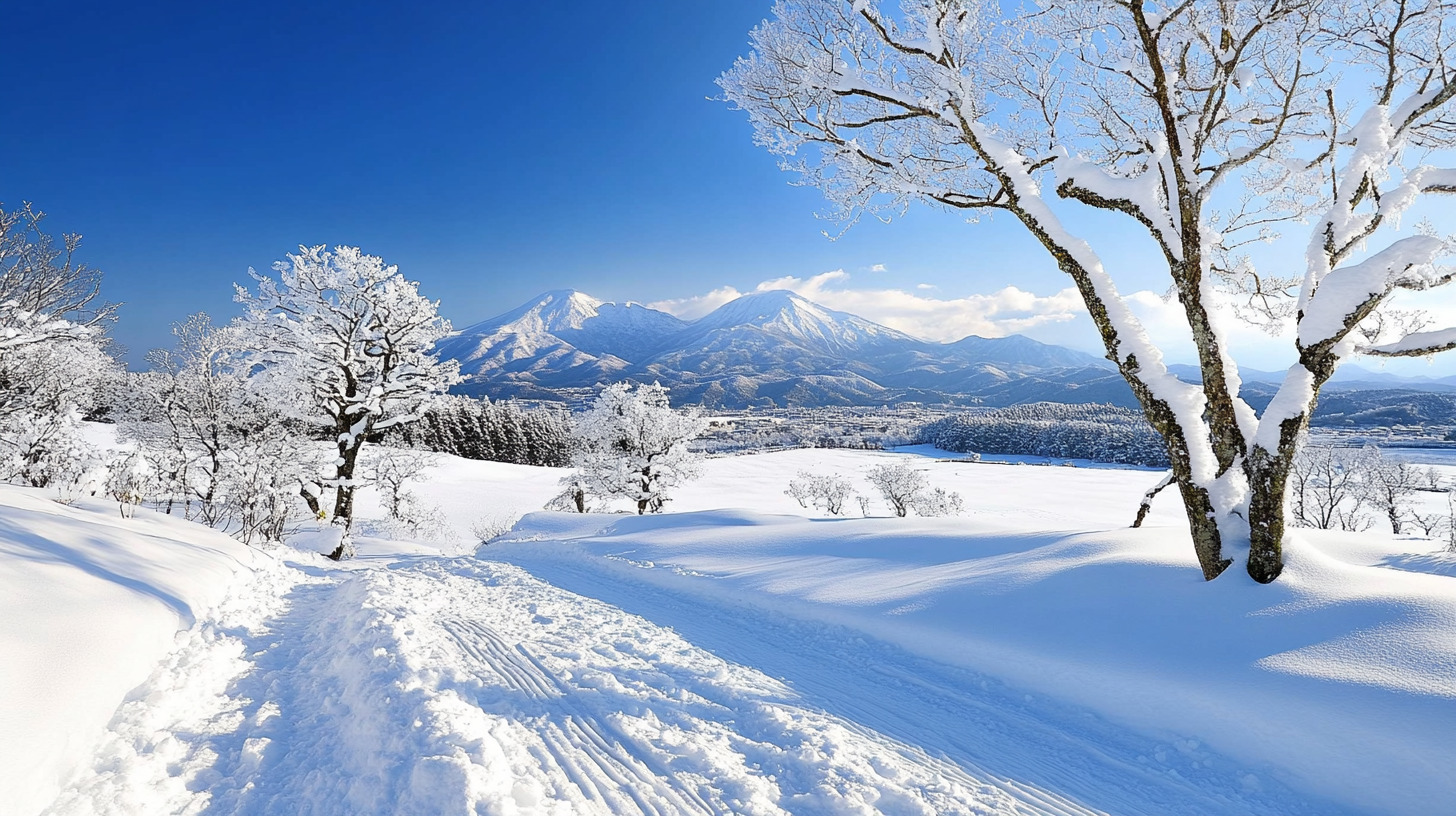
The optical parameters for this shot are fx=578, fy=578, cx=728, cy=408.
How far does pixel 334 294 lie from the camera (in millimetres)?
13219

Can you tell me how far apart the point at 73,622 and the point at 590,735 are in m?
3.44

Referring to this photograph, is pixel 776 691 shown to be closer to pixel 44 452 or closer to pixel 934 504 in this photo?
pixel 44 452

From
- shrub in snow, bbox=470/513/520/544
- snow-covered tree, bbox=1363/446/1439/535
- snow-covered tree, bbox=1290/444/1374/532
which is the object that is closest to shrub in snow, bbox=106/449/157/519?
shrub in snow, bbox=470/513/520/544

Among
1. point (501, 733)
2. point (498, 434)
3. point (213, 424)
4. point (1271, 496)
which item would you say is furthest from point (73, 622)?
point (498, 434)

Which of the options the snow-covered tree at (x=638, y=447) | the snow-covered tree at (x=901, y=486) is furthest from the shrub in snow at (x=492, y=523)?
the snow-covered tree at (x=901, y=486)

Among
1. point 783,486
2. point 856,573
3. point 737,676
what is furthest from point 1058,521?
point 737,676

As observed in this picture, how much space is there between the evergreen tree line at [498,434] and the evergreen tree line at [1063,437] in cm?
6656

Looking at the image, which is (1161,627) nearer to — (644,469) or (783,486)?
(644,469)

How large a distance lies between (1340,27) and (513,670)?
9072 mm

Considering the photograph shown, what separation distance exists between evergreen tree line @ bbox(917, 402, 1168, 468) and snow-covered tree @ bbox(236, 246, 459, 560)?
82.1 meters

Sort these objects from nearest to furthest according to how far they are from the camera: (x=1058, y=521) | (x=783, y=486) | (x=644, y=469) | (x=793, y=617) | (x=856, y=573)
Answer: (x=793, y=617)
(x=856, y=573)
(x=644, y=469)
(x=1058, y=521)
(x=783, y=486)

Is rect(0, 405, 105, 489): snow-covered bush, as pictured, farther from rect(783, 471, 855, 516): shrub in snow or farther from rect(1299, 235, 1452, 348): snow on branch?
rect(783, 471, 855, 516): shrub in snow

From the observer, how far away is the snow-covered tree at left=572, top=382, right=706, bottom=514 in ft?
91.0

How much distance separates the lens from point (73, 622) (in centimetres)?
372
